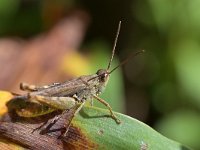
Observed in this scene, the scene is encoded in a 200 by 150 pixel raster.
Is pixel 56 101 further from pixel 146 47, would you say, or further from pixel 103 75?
pixel 146 47

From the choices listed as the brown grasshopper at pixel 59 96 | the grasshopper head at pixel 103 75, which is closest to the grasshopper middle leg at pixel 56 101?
the brown grasshopper at pixel 59 96

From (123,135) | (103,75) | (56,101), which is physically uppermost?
(103,75)

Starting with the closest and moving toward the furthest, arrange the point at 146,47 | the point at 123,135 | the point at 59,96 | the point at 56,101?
the point at 123,135
the point at 56,101
the point at 59,96
the point at 146,47

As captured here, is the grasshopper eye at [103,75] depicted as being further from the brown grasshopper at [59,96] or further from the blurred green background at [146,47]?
the blurred green background at [146,47]

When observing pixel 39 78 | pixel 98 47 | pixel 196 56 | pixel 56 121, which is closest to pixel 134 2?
pixel 98 47

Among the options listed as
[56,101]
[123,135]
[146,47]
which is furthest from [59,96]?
[146,47]

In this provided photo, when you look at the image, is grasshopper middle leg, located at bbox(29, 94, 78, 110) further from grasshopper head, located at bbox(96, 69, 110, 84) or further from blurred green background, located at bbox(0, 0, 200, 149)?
blurred green background, located at bbox(0, 0, 200, 149)

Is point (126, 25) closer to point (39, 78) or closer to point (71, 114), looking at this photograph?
point (39, 78)
